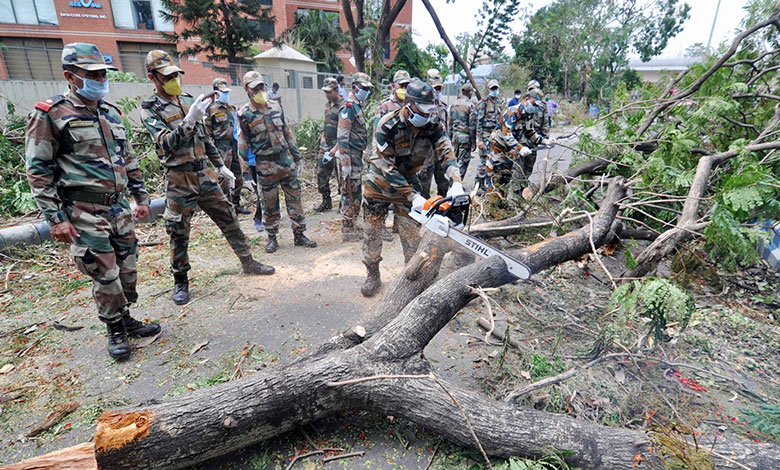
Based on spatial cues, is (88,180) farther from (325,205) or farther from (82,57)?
(325,205)

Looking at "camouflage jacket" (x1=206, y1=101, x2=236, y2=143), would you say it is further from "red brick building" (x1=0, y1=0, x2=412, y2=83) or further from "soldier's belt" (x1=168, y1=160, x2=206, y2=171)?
"red brick building" (x1=0, y1=0, x2=412, y2=83)

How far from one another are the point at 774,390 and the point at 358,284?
3383 mm

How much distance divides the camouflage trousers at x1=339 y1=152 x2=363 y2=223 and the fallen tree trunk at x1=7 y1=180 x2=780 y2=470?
3.17 metres

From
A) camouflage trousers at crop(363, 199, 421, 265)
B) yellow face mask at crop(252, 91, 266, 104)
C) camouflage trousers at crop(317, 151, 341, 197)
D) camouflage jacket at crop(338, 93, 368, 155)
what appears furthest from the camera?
camouflage trousers at crop(317, 151, 341, 197)

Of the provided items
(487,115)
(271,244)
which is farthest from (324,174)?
(487,115)

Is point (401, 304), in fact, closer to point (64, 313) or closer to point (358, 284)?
point (358, 284)

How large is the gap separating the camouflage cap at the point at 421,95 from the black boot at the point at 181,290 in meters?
2.72

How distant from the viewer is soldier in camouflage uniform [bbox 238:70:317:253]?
15.4ft

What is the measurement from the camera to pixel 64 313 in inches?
136

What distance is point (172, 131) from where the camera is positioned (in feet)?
10.3

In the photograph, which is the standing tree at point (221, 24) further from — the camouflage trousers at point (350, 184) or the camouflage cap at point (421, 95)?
the camouflage cap at point (421, 95)

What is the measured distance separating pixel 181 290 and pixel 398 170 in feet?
7.79

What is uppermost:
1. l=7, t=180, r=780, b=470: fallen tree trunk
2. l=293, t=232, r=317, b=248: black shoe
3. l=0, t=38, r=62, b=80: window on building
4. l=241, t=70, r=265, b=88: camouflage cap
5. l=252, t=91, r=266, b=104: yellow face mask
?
l=0, t=38, r=62, b=80: window on building

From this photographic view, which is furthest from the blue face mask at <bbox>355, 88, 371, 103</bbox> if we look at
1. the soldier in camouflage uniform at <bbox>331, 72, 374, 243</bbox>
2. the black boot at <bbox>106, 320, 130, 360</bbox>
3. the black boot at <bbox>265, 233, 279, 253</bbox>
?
the black boot at <bbox>106, 320, 130, 360</bbox>
